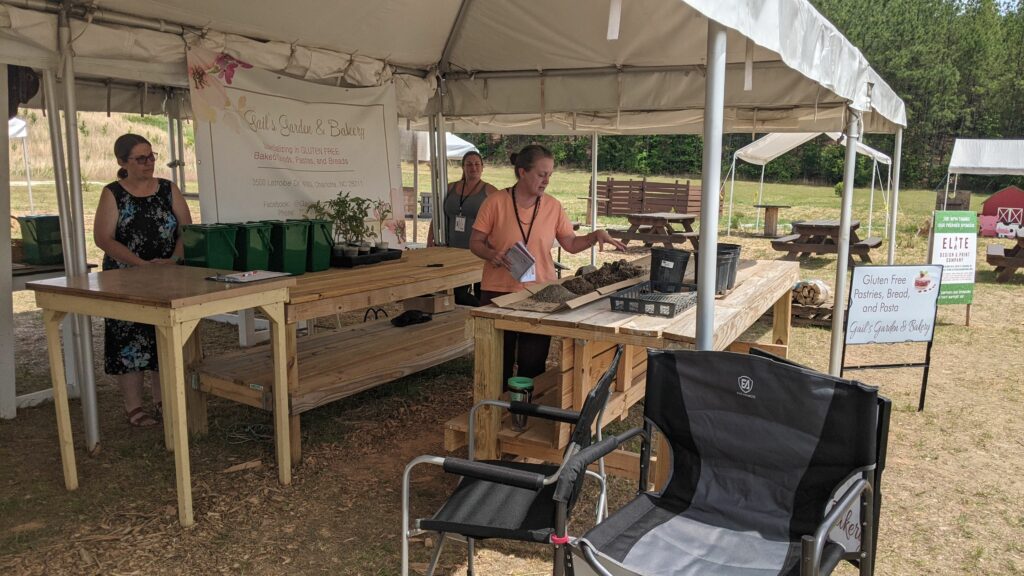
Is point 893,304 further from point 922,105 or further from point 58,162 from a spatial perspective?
point 922,105

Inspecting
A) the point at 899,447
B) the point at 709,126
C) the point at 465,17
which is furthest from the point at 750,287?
the point at 465,17

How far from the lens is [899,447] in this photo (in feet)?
13.8

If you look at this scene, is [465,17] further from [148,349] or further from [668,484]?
[668,484]

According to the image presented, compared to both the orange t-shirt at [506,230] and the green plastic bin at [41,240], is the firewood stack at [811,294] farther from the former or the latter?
the green plastic bin at [41,240]

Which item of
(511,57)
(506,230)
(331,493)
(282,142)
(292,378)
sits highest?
(511,57)

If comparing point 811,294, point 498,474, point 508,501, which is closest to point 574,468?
point 498,474

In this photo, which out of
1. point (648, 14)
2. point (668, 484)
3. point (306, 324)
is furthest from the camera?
point (306, 324)

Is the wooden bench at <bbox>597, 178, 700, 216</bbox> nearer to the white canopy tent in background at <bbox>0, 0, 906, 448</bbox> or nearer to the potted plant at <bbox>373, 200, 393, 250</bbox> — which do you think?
the white canopy tent in background at <bbox>0, 0, 906, 448</bbox>

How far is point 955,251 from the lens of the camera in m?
7.02

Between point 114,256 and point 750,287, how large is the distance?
342 centimetres

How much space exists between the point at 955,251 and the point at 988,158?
11.1 metres

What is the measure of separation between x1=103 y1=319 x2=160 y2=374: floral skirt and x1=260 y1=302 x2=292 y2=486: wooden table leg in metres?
1.04

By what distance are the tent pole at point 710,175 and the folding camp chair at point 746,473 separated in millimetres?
288

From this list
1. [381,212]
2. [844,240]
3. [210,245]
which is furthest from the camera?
[381,212]
